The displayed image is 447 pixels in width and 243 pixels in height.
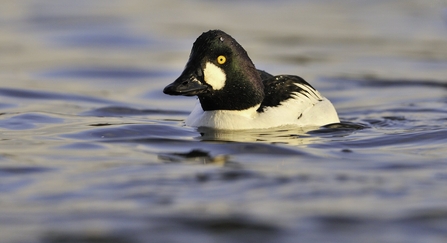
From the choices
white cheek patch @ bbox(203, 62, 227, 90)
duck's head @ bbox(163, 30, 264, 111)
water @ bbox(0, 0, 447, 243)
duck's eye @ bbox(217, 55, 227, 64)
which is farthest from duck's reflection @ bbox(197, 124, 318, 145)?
duck's eye @ bbox(217, 55, 227, 64)

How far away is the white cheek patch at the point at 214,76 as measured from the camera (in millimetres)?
7168

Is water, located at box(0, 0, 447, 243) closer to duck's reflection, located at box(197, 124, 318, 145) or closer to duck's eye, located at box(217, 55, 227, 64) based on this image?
duck's reflection, located at box(197, 124, 318, 145)

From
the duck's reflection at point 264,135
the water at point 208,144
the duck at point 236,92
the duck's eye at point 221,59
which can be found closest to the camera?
the water at point 208,144

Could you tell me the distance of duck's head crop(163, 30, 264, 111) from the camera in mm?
7117

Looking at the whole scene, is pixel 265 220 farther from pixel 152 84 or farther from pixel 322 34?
pixel 322 34

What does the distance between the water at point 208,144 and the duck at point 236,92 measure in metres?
0.18

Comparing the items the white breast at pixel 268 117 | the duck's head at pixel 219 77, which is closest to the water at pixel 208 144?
the white breast at pixel 268 117

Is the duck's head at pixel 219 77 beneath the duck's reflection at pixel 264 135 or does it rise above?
above

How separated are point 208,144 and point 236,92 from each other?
0.75 meters

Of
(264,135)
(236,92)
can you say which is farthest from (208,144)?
(236,92)

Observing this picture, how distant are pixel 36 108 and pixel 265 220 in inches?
195

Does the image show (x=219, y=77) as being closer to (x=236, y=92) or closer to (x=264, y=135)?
(x=236, y=92)

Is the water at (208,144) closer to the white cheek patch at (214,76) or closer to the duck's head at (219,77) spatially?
the duck's head at (219,77)

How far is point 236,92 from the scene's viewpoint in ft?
24.5
